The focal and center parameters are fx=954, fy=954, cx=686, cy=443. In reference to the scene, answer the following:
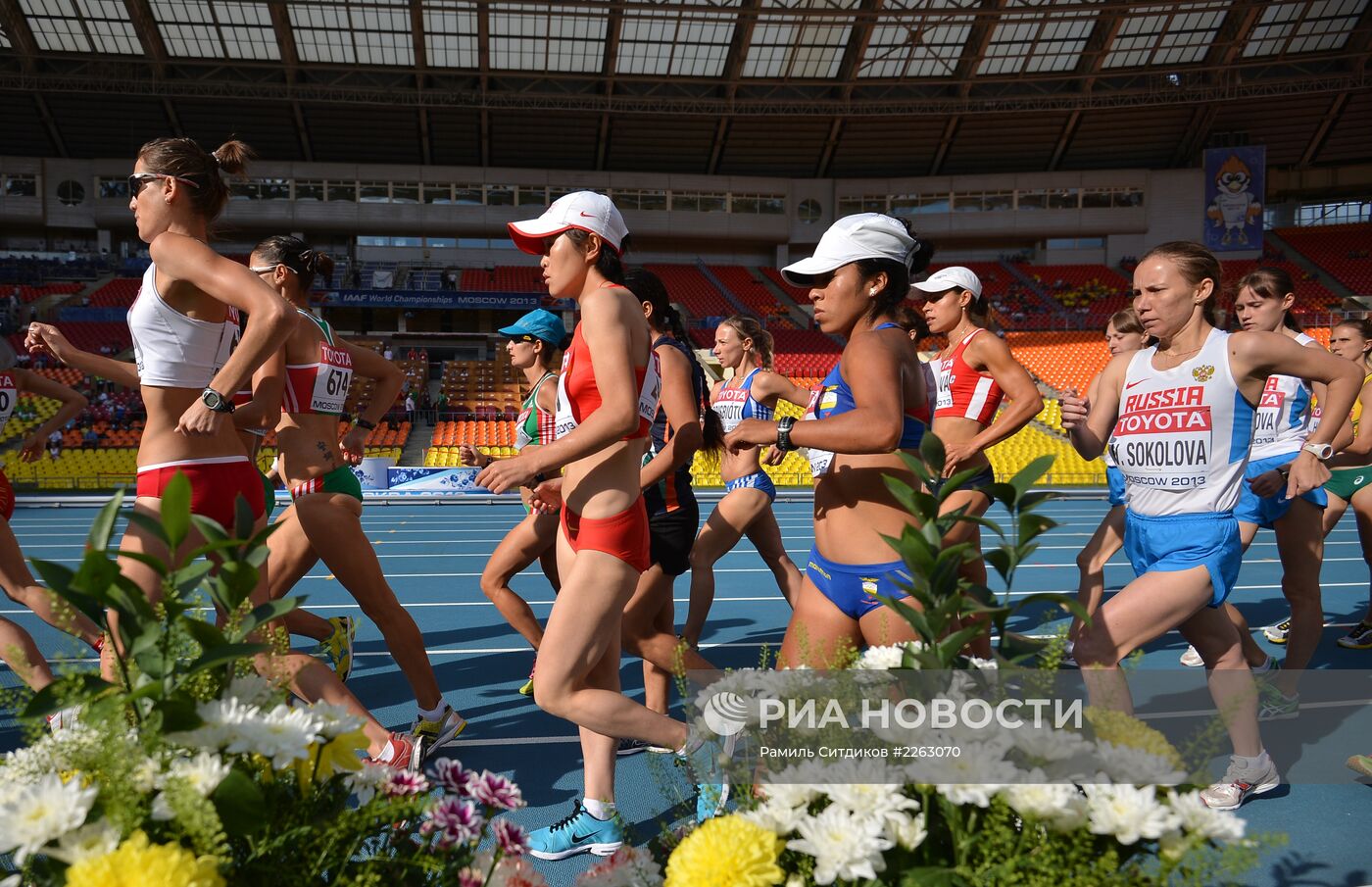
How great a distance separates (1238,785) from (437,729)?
311cm

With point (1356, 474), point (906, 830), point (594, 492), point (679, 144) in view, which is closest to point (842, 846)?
point (906, 830)

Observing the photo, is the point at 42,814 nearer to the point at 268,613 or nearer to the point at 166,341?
the point at 268,613

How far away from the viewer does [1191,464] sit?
3.26 m

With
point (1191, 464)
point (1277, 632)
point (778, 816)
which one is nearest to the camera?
point (778, 816)

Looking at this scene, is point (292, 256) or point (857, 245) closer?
point (857, 245)

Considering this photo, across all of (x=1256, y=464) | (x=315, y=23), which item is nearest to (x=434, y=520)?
(x=1256, y=464)

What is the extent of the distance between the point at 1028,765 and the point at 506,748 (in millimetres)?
3365

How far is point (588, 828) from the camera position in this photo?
3057 millimetres

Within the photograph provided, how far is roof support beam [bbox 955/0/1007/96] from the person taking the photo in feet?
94.2

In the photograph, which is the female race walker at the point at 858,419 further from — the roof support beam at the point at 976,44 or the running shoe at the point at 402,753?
the roof support beam at the point at 976,44

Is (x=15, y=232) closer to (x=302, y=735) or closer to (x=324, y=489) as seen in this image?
(x=324, y=489)

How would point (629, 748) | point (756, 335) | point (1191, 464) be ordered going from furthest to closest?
point (756, 335) → point (629, 748) → point (1191, 464)

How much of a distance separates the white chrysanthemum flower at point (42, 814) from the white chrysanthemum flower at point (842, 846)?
2.64 ft

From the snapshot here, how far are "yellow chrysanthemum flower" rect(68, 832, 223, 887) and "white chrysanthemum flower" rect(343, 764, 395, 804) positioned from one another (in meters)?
0.30
